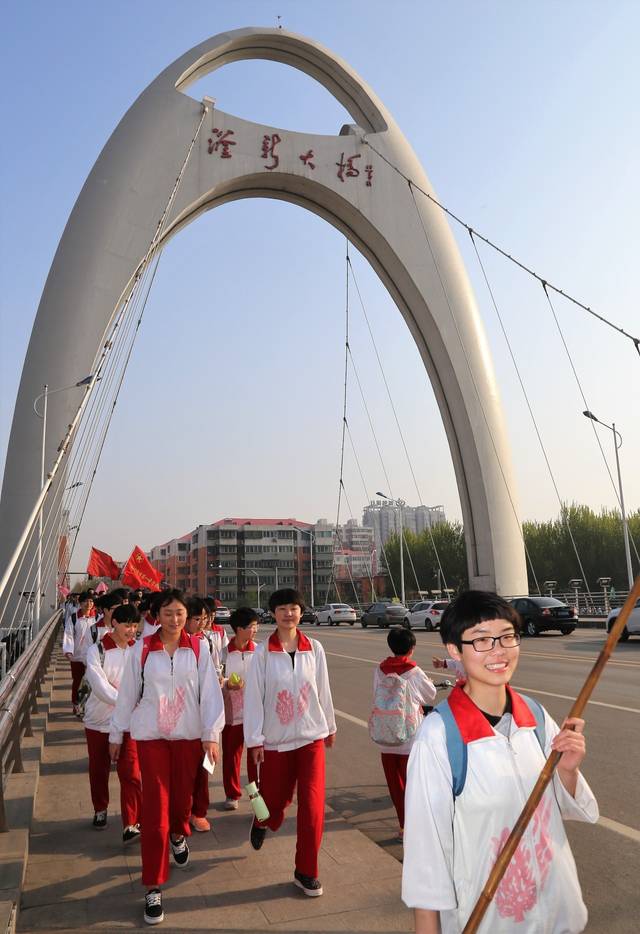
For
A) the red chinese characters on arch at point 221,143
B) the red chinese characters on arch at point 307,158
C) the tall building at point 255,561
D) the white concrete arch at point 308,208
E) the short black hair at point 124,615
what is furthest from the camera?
the tall building at point 255,561

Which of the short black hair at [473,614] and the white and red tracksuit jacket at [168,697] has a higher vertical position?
the short black hair at [473,614]

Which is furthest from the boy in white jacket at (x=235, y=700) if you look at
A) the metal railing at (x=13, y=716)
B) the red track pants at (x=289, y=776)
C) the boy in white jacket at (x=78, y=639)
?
the boy in white jacket at (x=78, y=639)

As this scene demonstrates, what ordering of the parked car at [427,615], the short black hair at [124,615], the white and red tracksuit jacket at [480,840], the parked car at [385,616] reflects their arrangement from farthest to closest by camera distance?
1. the parked car at [385,616]
2. the parked car at [427,615]
3. the short black hair at [124,615]
4. the white and red tracksuit jacket at [480,840]

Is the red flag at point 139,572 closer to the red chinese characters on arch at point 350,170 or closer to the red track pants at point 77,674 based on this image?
the red track pants at point 77,674

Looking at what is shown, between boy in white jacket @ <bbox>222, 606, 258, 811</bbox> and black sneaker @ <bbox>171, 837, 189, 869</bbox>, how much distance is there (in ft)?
3.79

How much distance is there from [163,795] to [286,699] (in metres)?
0.75

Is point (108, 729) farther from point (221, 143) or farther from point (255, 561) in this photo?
point (255, 561)

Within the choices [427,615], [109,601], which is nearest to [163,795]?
[109,601]

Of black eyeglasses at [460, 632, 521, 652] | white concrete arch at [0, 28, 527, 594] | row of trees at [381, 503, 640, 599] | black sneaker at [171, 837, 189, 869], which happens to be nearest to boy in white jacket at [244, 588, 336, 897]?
black sneaker at [171, 837, 189, 869]

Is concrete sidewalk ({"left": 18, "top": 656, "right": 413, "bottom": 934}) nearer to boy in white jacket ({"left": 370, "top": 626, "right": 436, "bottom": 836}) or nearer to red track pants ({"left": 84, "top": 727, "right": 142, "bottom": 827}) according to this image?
red track pants ({"left": 84, "top": 727, "right": 142, "bottom": 827})

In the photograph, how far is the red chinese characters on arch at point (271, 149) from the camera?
27.2 m

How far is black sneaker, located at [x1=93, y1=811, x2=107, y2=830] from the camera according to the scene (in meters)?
4.60

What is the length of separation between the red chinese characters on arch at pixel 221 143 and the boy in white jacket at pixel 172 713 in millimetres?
25821

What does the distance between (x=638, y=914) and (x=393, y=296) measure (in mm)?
27405
